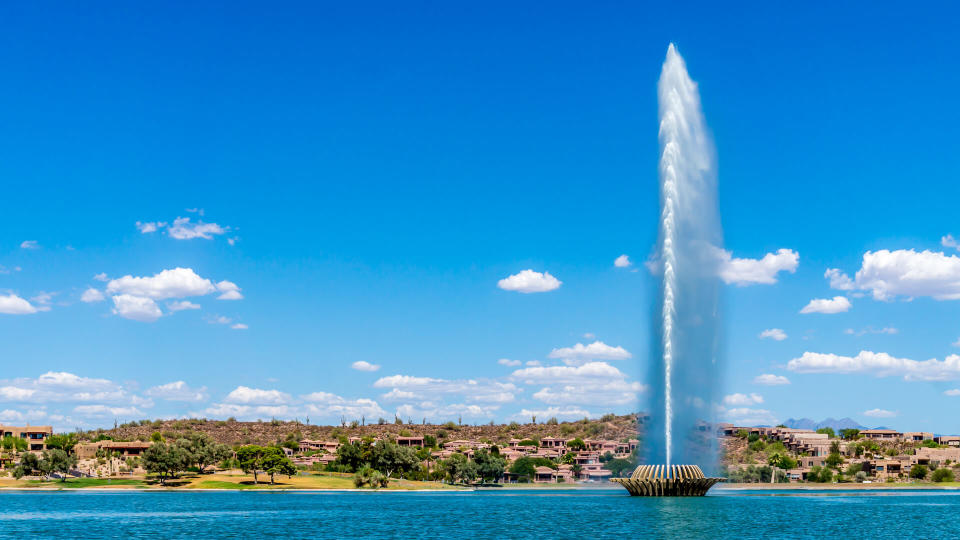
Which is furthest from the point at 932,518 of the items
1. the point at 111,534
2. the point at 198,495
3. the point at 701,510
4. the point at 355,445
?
the point at 355,445

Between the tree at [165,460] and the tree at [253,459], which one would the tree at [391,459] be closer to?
the tree at [253,459]

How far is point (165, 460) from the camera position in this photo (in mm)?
142000

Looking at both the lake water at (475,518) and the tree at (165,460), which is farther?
the tree at (165,460)

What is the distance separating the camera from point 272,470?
461ft

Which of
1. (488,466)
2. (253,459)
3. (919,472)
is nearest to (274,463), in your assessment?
(253,459)

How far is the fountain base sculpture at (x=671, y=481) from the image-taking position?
278ft

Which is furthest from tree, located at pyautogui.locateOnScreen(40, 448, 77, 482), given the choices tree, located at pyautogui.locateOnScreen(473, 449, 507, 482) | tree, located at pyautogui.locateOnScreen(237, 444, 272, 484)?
tree, located at pyautogui.locateOnScreen(473, 449, 507, 482)

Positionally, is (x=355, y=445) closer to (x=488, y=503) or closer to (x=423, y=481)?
(x=423, y=481)

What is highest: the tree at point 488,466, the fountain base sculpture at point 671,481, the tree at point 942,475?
the fountain base sculpture at point 671,481

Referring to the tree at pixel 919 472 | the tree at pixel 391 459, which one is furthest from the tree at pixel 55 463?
the tree at pixel 919 472

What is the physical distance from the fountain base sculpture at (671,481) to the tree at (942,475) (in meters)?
115

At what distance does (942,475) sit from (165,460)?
133 metres

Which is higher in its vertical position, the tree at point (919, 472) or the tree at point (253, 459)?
the tree at point (253, 459)

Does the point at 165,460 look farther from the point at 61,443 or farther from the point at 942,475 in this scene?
the point at 942,475
